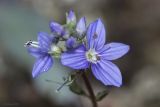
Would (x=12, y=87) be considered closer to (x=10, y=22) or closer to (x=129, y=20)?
(x=10, y=22)

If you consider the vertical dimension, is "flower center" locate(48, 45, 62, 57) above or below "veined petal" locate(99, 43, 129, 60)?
above

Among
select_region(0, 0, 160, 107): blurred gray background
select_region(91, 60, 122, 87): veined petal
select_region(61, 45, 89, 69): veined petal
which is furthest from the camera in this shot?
select_region(0, 0, 160, 107): blurred gray background

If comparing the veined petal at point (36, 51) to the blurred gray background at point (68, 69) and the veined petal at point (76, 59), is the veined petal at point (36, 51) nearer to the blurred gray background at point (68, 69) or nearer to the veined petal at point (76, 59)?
the veined petal at point (76, 59)

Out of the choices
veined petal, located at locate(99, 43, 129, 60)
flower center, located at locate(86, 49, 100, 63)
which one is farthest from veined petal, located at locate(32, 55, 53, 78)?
veined petal, located at locate(99, 43, 129, 60)

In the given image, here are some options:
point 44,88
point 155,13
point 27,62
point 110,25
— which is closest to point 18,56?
point 27,62

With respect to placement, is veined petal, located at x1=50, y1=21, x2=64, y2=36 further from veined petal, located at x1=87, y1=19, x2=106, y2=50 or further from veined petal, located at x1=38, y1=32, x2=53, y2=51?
veined petal, located at x1=87, y1=19, x2=106, y2=50
